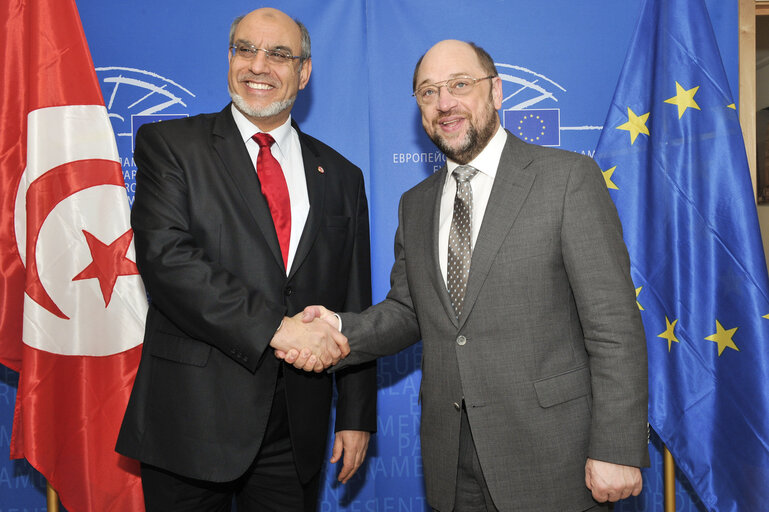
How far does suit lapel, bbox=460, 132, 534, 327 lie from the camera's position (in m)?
1.64

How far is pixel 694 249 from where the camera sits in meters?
2.34

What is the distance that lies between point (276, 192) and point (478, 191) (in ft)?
2.22

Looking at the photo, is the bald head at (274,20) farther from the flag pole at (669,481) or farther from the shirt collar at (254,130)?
the flag pole at (669,481)

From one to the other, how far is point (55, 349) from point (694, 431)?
2.59 metres

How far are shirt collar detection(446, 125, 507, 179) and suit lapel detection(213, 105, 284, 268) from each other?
2.26 ft

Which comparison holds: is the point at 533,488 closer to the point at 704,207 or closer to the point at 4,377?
the point at 704,207

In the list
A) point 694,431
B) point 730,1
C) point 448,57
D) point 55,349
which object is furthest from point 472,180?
point 730,1

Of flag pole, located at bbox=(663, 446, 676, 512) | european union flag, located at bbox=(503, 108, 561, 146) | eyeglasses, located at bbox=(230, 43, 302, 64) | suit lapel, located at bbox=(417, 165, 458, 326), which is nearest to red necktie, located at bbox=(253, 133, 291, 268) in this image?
eyeglasses, located at bbox=(230, 43, 302, 64)

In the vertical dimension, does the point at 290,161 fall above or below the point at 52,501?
above

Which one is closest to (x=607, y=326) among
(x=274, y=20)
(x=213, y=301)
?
(x=213, y=301)

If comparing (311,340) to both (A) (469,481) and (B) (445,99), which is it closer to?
(A) (469,481)

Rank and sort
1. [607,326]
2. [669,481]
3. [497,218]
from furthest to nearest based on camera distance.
A: [669,481] → [497,218] → [607,326]

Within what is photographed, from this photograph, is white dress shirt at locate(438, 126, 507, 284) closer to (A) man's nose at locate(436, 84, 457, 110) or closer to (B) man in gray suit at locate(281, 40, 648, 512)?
(B) man in gray suit at locate(281, 40, 648, 512)

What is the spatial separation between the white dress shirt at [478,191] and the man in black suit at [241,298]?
39cm
